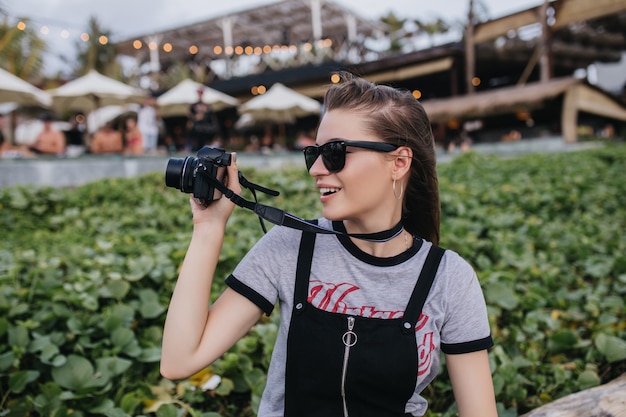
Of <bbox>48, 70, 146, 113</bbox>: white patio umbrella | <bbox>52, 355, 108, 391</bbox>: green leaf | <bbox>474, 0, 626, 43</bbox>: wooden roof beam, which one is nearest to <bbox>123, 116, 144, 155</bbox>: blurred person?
<bbox>48, 70, 146, 113</bbox>: white patio umbrella

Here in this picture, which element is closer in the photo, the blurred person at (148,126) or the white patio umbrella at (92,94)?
the blurred person at (148,126)

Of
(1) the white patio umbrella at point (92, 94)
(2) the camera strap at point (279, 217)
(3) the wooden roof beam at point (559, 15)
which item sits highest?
(3) the wooden roof beam at point (559, 15)

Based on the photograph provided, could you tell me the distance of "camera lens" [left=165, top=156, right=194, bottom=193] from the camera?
1211 mm

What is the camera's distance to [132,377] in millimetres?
2129

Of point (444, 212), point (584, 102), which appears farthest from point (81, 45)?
point (444, 212)

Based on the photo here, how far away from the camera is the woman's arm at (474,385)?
1.29m

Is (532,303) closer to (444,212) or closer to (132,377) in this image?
(132,377)

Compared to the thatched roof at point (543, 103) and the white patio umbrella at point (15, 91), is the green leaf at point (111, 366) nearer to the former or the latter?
the white patio umbrella at point (15, 91)

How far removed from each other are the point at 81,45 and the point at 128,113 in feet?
41.0

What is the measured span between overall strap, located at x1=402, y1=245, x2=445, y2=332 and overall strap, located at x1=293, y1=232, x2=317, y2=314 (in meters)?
0.26

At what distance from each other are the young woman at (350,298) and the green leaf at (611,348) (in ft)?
3.70

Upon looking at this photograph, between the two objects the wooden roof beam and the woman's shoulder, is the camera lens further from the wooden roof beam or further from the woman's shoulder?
the wooden roof beam

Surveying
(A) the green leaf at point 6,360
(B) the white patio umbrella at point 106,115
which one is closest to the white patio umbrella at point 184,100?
(B) the white patio umbrella at point 106,115

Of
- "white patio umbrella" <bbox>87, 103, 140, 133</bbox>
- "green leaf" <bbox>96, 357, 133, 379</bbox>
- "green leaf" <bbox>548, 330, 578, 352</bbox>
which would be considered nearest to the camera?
"green leaf" <bbox>96, 357, 133, 379</bbox>
